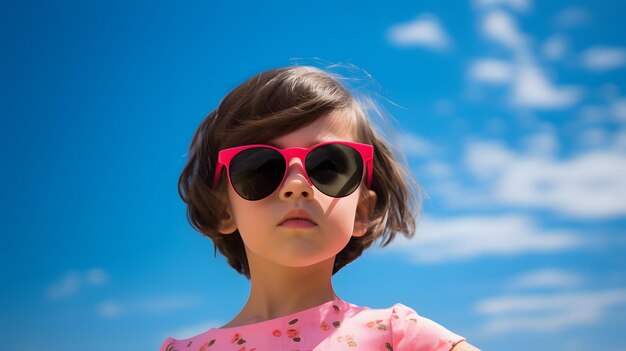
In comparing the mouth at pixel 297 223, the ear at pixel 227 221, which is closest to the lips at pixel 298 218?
the mouth at pixel 297 223

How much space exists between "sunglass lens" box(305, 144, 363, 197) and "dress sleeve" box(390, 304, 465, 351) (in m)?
0.73

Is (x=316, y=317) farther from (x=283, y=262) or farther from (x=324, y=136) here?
(x=324, y=136)

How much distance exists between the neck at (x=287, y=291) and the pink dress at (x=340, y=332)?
140mm

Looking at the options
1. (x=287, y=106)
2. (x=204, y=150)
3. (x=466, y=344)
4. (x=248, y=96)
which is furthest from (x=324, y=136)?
(x=466, y=344)

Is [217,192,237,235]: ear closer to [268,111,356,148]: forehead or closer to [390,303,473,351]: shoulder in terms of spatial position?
[268,111,356,148]: forehead

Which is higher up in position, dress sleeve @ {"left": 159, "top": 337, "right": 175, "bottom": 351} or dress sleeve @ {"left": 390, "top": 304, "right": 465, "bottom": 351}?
dress sleeve @ {"left": 159, "top": 337, "right": 175, "bottom": 351}

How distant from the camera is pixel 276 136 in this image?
3.98 metres

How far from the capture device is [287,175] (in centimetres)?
386

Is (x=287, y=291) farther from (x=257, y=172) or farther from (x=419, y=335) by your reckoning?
(x=419, y=335)

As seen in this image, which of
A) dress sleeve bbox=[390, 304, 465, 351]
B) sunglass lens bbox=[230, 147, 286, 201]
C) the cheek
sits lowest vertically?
dress sleeve bbox=[390, 304, 465, 351]

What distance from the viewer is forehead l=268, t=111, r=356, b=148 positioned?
3957 mm

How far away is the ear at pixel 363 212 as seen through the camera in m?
4.40

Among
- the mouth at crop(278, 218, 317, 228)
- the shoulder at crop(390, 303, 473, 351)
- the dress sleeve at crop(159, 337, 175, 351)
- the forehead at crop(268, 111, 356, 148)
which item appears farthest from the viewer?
the dress sleeve at crop(159, 337, 175, 351)

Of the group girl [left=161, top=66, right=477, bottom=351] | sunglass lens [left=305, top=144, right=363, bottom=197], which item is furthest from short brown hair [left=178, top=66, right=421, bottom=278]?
sunglass lens [left=305, top=144, right=363, bottom=197]
